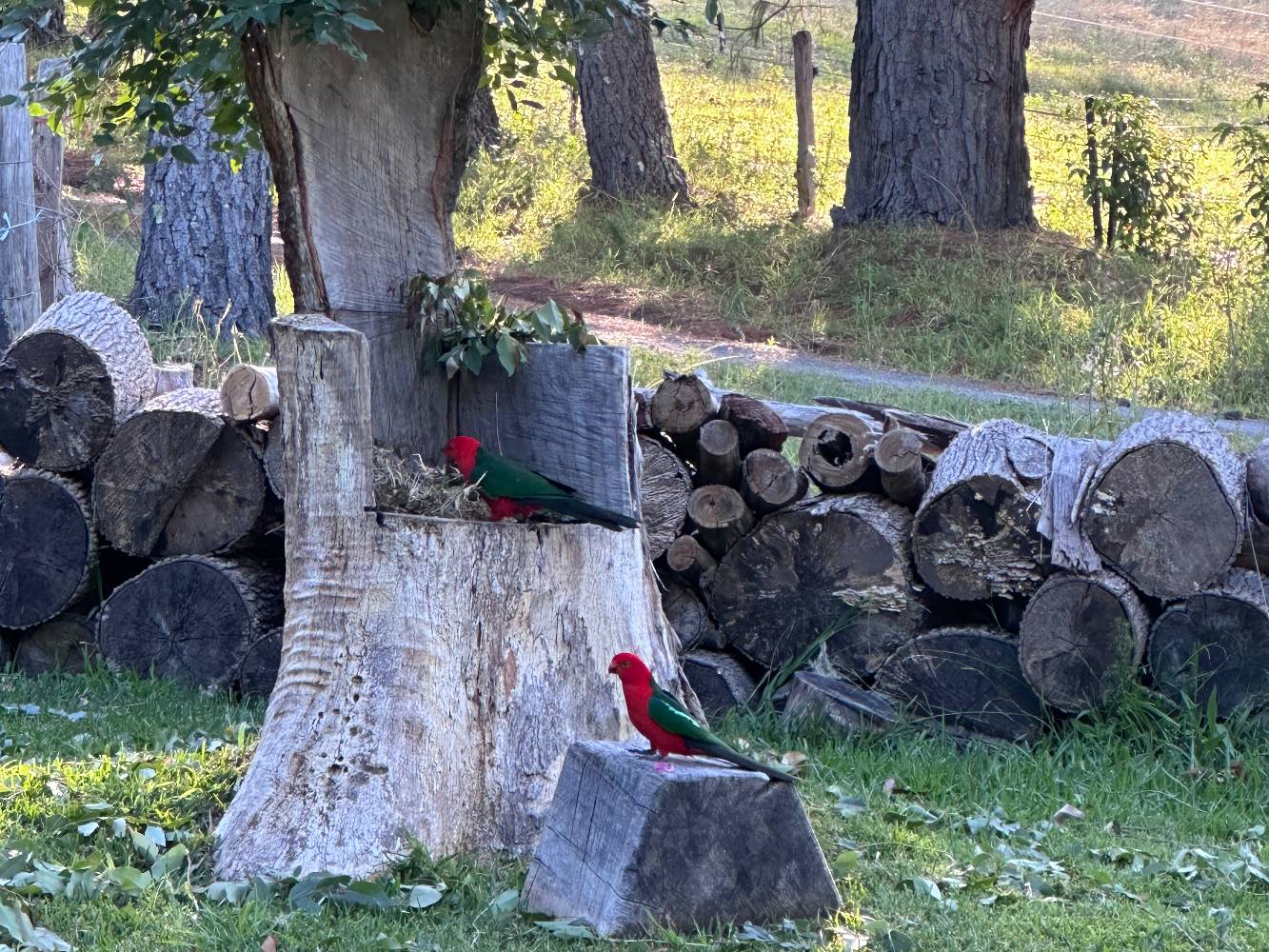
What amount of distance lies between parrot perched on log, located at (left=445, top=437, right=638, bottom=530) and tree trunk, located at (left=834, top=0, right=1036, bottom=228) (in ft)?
31.1

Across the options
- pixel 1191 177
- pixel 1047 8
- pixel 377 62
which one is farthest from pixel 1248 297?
pixel 1047 8

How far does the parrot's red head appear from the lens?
4.25 meters

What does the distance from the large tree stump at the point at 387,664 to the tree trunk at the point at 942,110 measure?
965 cm

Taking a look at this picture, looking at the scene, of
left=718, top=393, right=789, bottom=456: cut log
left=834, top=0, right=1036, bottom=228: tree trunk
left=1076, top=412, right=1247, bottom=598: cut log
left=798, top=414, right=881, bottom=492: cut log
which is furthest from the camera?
left=834, top=0, right=1036, bottom=228: tree trunk

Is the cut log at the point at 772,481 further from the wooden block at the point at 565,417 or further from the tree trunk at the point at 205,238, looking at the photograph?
the tree trunk at the point at 205,238

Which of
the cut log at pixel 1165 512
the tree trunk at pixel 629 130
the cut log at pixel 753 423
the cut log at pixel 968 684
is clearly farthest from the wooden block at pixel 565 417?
the tree trunk at pixel 629 130

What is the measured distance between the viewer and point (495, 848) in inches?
152

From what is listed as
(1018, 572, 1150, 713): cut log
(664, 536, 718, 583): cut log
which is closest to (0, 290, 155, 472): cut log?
(664, 536, 718, 583): cut log

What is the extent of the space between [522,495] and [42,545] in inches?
98.7

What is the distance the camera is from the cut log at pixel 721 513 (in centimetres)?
Result: 545

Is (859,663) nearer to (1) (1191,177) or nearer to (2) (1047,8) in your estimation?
(1) (1191,177)

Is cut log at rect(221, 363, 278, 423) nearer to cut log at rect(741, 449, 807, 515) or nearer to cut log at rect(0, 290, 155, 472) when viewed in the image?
cut log at rect(0, 290, 155, 472)

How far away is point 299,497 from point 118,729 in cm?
150

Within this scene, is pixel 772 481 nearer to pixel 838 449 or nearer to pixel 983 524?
pixel 838 449
